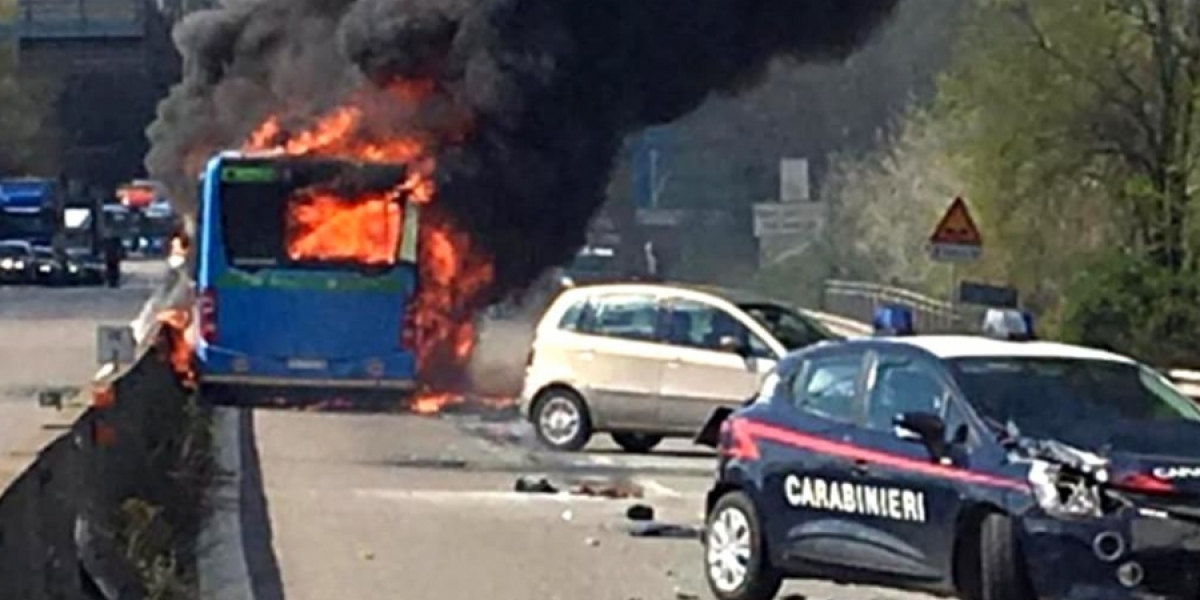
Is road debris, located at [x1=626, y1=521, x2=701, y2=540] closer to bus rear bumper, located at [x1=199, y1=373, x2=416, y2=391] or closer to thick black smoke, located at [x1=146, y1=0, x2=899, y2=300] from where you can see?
bus rear bumper, located at [x1=199, y1=373, x2=416, y2=391]

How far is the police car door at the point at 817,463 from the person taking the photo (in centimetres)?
1377

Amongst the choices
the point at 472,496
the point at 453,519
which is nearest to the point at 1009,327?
the point at 453,519

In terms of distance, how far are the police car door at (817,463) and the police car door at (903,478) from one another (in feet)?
0.42

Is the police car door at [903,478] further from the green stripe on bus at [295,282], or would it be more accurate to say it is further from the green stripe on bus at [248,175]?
the green stripe on bus at [248,175]

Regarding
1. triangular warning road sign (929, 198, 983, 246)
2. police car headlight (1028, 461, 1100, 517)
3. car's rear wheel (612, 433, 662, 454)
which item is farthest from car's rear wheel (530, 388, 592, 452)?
police car headlight (1028, 461, 1100, 517)

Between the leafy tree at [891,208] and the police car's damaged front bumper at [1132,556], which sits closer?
the police car's damaged front bumper at [1132,556]

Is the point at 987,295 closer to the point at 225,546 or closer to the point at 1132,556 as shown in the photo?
the point at 225,546

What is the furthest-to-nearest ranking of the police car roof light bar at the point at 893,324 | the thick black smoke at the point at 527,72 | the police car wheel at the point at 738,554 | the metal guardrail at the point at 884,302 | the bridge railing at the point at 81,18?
the bridge railing at the point at 81,18 → the metal guardrail at the point at 884,302 → the thick black smoke at the point at 527,72 → the police car roof light bar at the point at 893,324 → the police car wheel at the point at 738,554

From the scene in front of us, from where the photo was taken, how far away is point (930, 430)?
13148mm

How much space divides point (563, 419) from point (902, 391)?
12908 mm

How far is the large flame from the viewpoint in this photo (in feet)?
99.7

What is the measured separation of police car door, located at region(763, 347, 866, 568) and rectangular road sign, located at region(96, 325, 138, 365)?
8.73 m

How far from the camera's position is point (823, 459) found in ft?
45.6

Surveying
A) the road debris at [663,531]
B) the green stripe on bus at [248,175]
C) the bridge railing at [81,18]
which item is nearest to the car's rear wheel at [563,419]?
the green stripe on bus at [248,175]
